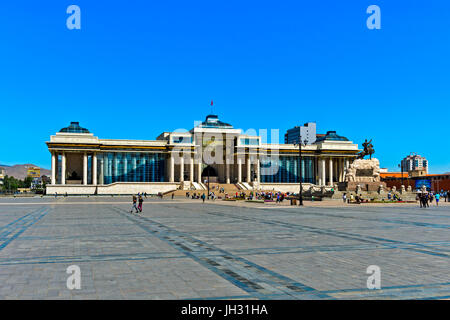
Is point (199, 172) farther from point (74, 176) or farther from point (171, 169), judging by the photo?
point (74, 176)

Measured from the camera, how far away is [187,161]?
102125mm

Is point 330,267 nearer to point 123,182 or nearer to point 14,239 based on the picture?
point 14,239

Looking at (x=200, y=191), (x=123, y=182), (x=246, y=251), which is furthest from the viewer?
(x=123, y=182)

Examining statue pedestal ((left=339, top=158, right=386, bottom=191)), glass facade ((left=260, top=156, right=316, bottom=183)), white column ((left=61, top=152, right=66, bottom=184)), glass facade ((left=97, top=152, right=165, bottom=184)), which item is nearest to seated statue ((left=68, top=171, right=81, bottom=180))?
white column ((left=61, top=152, right=66, bottom=184))

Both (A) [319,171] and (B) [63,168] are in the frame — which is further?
(A) [319,171]

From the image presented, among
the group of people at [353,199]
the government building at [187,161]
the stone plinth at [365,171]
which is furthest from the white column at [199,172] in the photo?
the group of people at [353,199]

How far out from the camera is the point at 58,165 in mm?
96375

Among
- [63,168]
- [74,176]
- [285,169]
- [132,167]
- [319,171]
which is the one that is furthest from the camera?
[319,171]

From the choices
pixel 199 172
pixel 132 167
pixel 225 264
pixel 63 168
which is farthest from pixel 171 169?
pixel 225 264

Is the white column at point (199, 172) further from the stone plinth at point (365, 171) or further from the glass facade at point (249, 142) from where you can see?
the stone plinth at point (365, 171)

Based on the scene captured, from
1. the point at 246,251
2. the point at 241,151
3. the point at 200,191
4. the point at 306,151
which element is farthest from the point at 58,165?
the point at 246,251

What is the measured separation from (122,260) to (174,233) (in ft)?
21.3

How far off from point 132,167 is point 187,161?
43.9 ft

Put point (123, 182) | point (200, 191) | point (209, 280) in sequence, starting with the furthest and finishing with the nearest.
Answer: point (123, 182) → point (200, 191) → point (209, 280)
